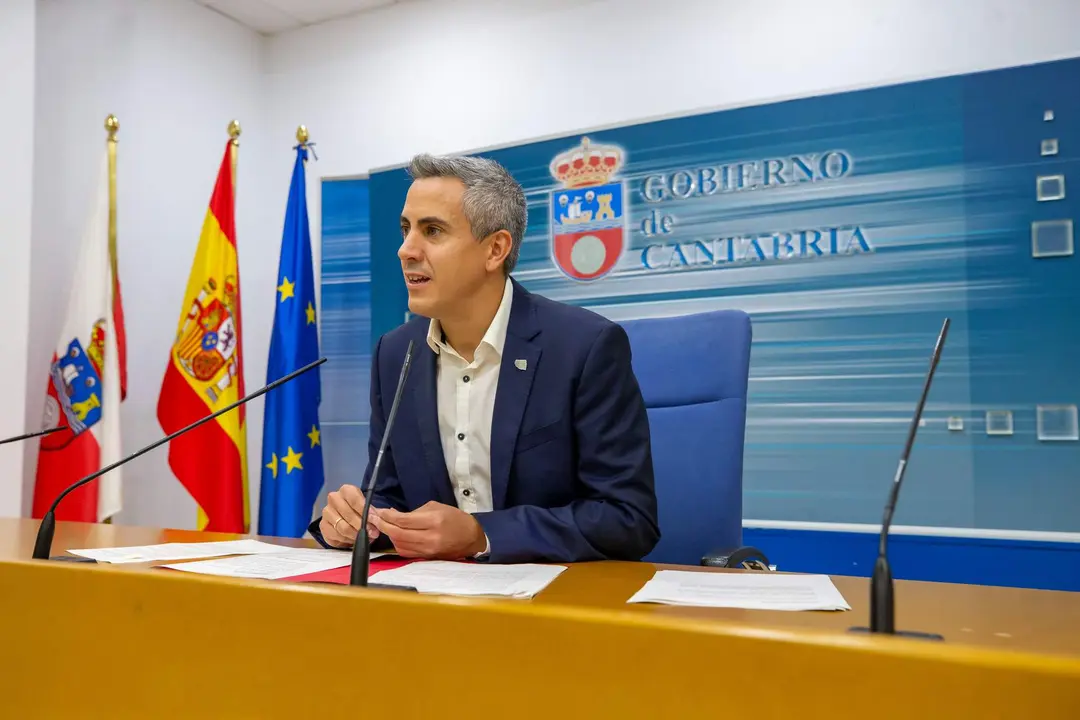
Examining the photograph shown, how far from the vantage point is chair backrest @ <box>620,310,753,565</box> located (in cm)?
175

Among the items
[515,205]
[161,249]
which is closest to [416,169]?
[515,205]

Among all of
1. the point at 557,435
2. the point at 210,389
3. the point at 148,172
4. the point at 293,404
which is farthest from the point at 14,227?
the point at 557,435

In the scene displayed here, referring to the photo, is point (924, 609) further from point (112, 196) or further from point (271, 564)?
point (112, 196)

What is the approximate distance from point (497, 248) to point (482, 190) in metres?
0.12

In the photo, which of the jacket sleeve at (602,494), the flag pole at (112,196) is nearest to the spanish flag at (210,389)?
the flag pole at (112,196)

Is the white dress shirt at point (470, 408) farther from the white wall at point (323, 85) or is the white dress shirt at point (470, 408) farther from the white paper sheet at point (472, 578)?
the white wall at point (323, 85)

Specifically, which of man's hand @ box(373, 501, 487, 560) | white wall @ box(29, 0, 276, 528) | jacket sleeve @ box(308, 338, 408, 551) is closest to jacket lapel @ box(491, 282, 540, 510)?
jacket sleeve @ box(308, 338, 408, 551)

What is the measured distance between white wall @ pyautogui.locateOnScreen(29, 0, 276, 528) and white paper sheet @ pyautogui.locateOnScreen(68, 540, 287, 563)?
2424 mm

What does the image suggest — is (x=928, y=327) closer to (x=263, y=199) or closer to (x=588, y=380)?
(x=588, y=380)

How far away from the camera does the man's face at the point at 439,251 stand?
1.73 meters

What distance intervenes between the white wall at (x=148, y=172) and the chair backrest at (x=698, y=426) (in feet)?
8.74

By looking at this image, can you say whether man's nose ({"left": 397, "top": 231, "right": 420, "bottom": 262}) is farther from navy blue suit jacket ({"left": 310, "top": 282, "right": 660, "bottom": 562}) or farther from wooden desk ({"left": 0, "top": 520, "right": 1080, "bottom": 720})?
wooden desk ({"left": 0, "top": 520, "right": 1080, "bottom": 720})

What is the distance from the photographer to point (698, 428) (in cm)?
179

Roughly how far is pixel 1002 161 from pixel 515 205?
177 centimetres
